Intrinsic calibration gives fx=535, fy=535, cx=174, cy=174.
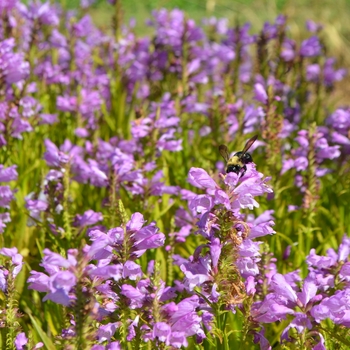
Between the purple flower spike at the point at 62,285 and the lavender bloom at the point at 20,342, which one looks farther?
the lavender bloom at the point at 20,342

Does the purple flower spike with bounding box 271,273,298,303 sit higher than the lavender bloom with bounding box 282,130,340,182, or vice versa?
the lavender bloom with bounding box 282,130,340,182

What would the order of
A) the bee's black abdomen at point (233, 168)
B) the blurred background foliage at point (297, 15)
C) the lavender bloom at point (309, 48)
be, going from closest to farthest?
the bee's black abdomen at point (233, 168) → the lavender bloom at point (309, 48) → the blurred background foliage at point (297, 15)

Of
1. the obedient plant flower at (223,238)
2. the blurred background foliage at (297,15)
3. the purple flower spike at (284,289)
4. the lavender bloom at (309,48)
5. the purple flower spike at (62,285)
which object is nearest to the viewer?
the purple flower spike at (62,285)

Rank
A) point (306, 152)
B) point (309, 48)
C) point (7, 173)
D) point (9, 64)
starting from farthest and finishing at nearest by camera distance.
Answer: point (309, 48), point (9, 64), point (306, 152), point (7, 173)

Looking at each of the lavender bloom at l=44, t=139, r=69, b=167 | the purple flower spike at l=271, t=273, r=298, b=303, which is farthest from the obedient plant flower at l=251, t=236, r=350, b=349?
the lavender bloom at l=44, t=139, r=69, b=167

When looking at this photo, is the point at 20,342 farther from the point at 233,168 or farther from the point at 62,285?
the point at 233,168

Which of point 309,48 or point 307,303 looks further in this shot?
point 309,48

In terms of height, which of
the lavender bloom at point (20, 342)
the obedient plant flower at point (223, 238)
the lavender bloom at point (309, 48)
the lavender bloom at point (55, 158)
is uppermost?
the lavender bloom at point (309, 48)

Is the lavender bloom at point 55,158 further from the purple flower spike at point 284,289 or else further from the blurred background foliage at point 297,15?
the blurred background foliage at point 297,15

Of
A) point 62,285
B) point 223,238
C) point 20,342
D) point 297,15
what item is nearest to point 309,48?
point 223,238

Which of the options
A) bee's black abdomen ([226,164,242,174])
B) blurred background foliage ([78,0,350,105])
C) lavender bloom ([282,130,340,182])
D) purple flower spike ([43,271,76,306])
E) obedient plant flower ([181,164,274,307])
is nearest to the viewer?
purple flower spike ([43,271,76,306])

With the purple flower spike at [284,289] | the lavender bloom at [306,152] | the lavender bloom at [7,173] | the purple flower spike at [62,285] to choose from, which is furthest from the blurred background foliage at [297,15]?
the purple flower spike at [62,285]

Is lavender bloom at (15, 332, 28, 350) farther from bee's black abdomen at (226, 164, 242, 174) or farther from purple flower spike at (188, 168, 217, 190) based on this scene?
bee's black abdomen at (226, 164, 242, 174)

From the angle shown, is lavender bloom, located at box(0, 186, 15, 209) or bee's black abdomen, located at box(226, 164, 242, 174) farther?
lavender bloom, located at box(0, 186, 15, 209)
